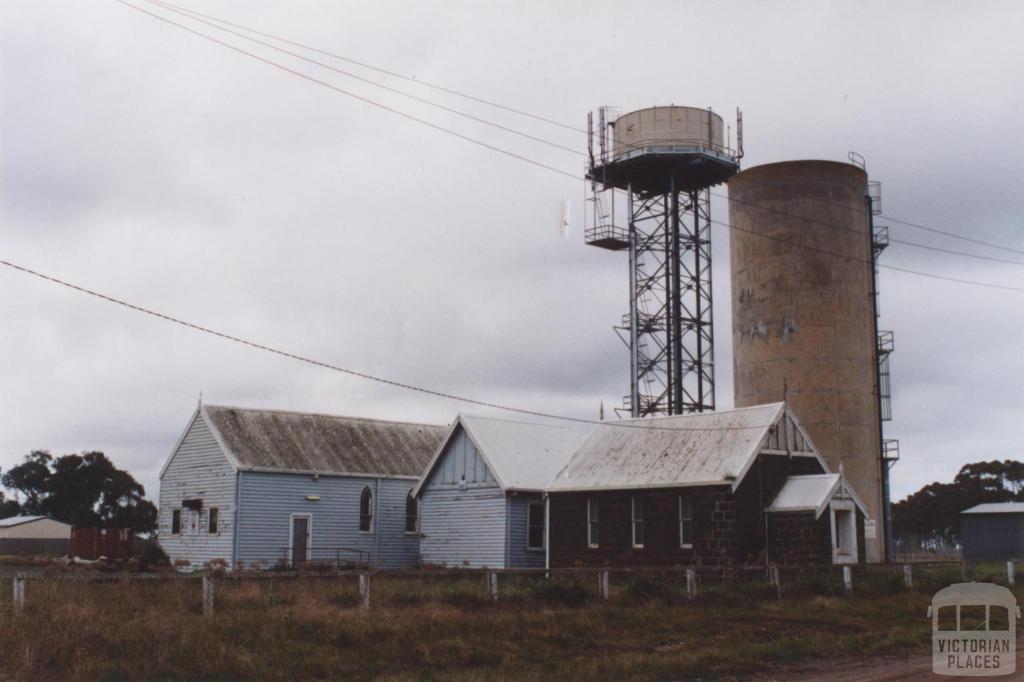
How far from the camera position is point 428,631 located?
1911 cm

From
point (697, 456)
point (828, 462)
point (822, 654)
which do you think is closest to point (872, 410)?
point (828, 462)

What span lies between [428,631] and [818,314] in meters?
31.2

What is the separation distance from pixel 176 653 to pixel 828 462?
113ft

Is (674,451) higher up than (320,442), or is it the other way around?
(320,442)

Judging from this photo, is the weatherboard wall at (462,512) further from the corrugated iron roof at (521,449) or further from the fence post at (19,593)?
the fence post at (19,593)

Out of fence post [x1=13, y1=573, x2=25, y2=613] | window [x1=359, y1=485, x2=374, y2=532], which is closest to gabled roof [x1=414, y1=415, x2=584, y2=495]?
window [x1=359, y1=485, x2=374, y2=532]

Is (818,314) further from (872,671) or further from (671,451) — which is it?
(872,671)

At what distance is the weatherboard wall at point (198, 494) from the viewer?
40.3m

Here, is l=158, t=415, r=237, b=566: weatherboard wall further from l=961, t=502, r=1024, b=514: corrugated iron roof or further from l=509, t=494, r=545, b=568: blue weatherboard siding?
l=961, t=502, r=1024, b=514: corrugated iron roof

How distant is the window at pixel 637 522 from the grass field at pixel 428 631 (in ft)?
25.4

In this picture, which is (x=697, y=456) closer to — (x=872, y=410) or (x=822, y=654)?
(x=822, y=654)

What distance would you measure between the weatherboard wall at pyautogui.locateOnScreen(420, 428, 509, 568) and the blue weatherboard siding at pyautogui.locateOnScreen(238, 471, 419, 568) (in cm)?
375

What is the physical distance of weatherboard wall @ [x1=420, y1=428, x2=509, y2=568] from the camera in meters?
37.9

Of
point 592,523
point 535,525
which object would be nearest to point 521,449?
point 535,525
